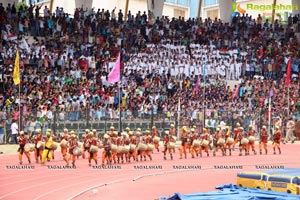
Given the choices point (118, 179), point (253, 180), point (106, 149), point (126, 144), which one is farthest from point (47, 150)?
point (253, 180)

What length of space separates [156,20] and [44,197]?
89.2 ft

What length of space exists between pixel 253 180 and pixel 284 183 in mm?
1193

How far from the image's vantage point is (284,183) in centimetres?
1878

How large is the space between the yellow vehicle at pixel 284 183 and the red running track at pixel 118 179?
1.91 m

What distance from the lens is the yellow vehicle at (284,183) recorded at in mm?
18438

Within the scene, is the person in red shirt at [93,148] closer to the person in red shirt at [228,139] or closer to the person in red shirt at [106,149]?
the person in red shirt at [106,149]

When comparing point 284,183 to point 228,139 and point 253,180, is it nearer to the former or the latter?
point 253,180

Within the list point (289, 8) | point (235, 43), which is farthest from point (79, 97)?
point (289, 8)

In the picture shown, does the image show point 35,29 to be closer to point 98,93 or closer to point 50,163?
point 98,93

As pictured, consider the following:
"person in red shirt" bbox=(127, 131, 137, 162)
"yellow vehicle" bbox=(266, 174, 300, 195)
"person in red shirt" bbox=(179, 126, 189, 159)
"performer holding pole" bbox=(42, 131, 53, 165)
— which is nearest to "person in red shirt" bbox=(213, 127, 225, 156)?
"person in red shirt" bbox=(179, 126, 189, 159)

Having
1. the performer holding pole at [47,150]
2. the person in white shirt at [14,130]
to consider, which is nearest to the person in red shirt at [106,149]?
the performer holding pole at [47,150]

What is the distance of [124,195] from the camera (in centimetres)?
1889

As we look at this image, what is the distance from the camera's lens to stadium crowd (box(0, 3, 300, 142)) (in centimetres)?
3350

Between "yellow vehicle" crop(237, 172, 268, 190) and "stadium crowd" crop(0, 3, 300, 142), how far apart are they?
43.2 feet
